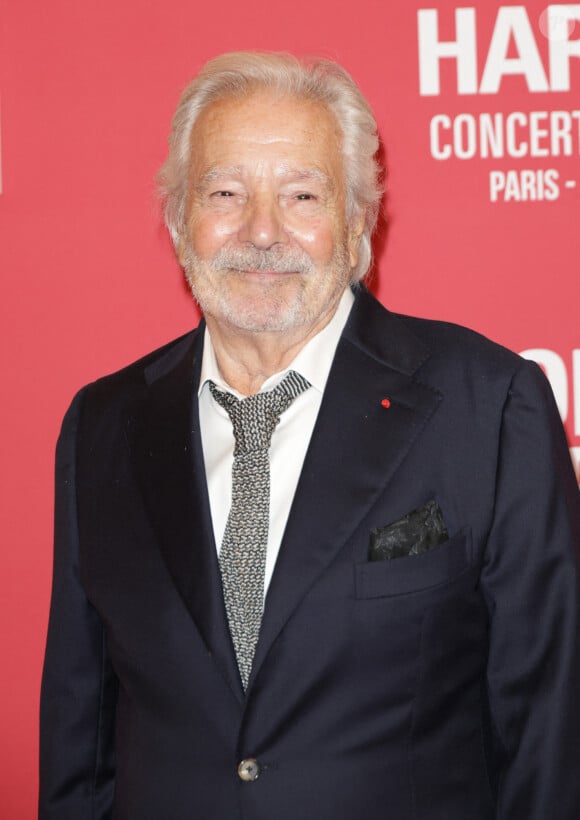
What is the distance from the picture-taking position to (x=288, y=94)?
155 centimetres

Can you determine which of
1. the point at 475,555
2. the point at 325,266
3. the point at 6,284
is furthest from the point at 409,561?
the point at 6,284

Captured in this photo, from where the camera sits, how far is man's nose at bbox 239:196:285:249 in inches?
58.0

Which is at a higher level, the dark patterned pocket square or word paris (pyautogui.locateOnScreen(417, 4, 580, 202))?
word paris (pyautogui.locateOnScreen(417, 4, 580, 202))

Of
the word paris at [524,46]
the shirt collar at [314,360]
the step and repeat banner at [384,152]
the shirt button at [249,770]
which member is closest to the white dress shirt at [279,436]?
the shirt collar at [314,360]

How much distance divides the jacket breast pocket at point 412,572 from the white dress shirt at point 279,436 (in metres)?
0.13

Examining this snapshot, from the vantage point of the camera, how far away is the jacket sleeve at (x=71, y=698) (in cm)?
162

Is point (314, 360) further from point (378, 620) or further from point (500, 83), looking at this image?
point (500, 83)

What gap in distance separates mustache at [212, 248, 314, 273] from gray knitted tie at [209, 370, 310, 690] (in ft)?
0.50

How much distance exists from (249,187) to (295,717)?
0.74 meters

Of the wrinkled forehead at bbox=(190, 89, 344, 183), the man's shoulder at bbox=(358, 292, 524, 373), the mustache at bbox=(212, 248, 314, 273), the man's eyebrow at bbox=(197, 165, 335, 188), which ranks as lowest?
the man's shoulder at bbox=(358, 292, 524, 373)

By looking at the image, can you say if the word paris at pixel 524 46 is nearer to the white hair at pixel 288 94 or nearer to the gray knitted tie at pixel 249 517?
the white hair at pixel 288 94

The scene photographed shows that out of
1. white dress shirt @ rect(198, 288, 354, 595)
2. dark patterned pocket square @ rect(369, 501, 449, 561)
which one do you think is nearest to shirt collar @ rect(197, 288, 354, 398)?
white dress shirt @ rect(198, 288, 354, 595)

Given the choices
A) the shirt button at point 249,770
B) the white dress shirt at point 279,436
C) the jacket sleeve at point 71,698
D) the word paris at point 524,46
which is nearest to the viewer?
the shirt button at point 249,770

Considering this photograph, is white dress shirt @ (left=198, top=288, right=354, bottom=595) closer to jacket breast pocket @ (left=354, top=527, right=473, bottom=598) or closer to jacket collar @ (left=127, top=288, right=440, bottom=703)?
jacket collar @ (left=127, top=288, right=440, bottom=703)
